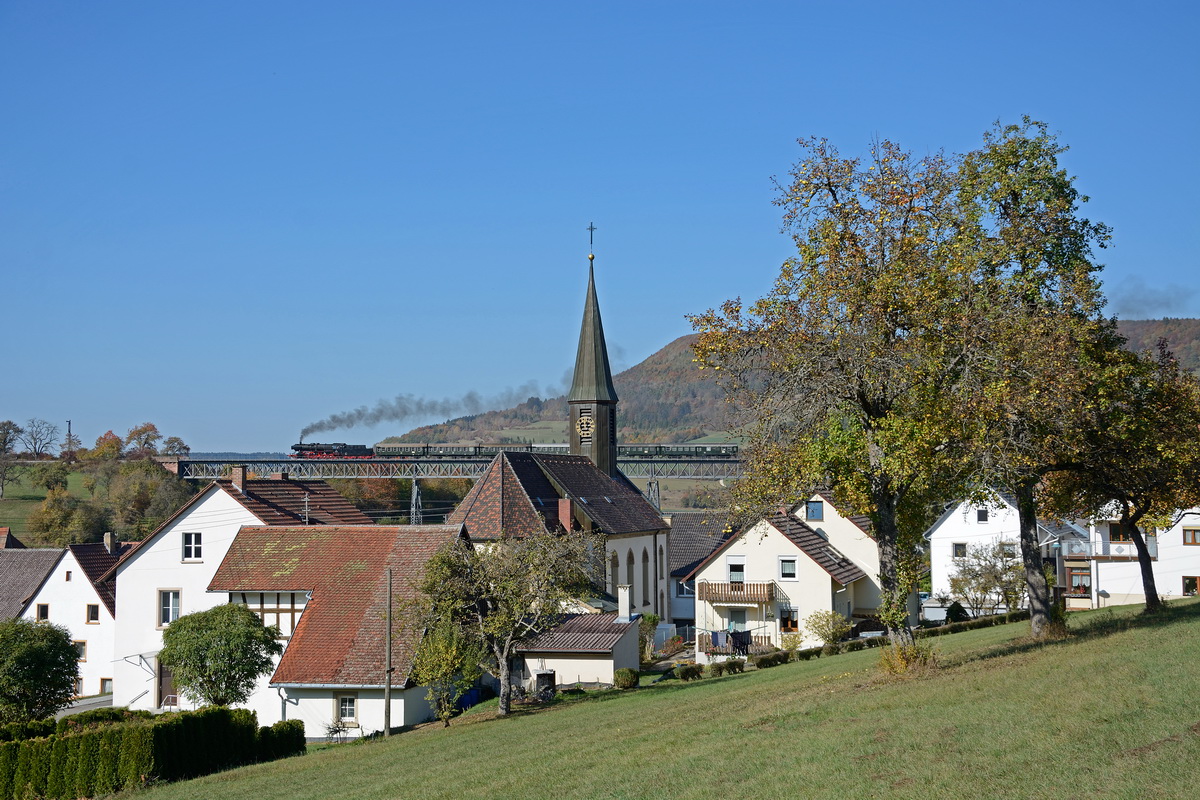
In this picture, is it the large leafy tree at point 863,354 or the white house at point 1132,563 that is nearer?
the large leafy tree at point 863,354

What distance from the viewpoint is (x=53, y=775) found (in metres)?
23.4

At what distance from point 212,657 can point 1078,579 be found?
42.9m

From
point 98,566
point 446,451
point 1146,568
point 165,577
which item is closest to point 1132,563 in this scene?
point 1146,568

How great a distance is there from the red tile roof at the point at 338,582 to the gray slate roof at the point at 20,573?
18.9 meters

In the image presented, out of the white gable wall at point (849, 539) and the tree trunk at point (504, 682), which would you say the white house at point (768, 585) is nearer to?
the white gable wall at point (849, 539)

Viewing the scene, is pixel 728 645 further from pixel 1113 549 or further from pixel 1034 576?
pixel 1034 576

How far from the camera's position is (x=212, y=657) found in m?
28.7

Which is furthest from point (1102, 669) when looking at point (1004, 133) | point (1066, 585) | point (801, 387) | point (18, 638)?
point (1066, 585)

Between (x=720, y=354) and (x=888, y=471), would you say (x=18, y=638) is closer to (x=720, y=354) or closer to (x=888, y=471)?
(x=720, y=354)

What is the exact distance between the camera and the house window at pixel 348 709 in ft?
99.7

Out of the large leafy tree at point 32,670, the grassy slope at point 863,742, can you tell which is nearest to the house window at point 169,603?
the large leafy tree at point 32,670

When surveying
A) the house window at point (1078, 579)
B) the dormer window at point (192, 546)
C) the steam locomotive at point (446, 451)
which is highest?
the steam locomotive at point (446, 451)

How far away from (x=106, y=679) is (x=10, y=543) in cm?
2036

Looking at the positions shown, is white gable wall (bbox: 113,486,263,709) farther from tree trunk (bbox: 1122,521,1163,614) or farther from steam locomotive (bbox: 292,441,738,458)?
steam locomotive (bbox: 292,441,738,458)
